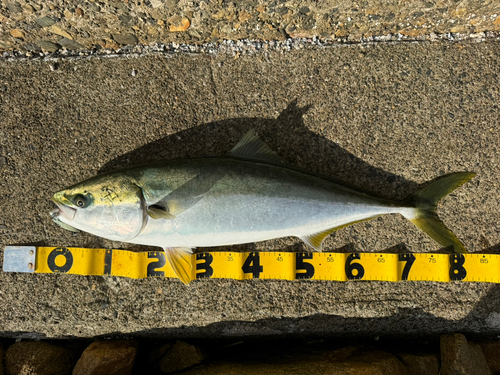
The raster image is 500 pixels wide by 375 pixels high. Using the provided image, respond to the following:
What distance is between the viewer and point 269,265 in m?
2.47

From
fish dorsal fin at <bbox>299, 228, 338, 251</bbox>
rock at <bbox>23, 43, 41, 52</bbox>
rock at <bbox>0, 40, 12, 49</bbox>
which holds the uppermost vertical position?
rock at <bbox>0, 40, 12, 49</bbox>

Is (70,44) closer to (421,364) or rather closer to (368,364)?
(368,364)

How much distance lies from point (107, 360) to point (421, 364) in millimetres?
2460

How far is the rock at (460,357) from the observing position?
227 cm

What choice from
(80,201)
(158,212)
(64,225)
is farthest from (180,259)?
(64,225)

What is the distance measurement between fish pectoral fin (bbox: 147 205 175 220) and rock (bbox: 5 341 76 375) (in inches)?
61.3


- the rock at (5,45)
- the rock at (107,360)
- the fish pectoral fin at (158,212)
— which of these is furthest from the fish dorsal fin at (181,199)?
the rock at (5,45)

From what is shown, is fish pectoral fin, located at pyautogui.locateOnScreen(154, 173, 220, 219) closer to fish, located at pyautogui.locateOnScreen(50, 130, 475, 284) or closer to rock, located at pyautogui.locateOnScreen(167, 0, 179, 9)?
fish, located at pyautogui.locateOnScreen(50, 130, 475, 284)

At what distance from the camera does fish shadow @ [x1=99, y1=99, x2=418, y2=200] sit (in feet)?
8.24

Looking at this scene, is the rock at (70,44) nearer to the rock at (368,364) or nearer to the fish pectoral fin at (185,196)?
the fish pectoral fin at (185,196)

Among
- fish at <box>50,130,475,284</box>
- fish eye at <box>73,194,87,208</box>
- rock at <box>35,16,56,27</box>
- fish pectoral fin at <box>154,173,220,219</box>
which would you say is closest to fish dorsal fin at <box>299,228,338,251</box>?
fish at <box>50,130,475,284</box>

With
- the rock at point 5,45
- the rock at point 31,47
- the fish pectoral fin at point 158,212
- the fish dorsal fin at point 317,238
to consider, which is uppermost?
the rock at point 5,45

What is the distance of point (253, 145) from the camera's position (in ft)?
7.41

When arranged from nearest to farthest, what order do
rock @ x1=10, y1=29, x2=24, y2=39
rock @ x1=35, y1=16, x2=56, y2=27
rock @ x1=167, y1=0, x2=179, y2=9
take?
rock @ x1=167, y1=0, x2=179, y2=9
rock @ x1=35, y1=16, x2=56, y2=27
rock @ x1=10, y1=29, x2=24, y2=39
